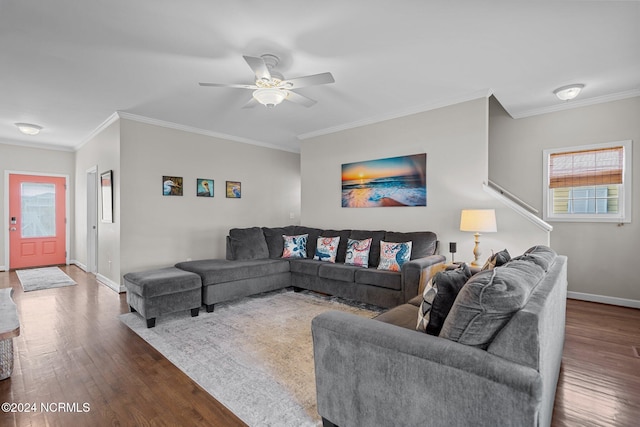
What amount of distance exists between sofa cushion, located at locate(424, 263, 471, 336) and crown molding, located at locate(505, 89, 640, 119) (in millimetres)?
4068

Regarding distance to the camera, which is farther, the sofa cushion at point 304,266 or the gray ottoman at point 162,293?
the sofa cushion at point 304,266

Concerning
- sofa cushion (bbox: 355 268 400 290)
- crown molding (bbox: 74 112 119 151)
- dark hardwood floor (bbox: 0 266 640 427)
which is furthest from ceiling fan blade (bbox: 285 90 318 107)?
crown molding (bbox: 74 112 119 151)

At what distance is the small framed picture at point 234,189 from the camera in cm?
583

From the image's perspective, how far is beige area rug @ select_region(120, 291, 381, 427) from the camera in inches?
76.1

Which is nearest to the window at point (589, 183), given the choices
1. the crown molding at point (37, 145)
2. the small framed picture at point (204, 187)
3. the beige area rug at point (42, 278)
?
the small framed picture at point (204, 187)

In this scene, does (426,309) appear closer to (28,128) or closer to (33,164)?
(28,128)

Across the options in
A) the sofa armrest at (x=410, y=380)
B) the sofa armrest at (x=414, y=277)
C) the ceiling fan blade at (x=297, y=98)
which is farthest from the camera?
the sofa armrest at (x=414, y=277)

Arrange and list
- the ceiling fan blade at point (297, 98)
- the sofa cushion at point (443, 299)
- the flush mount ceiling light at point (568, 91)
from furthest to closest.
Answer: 1. the flush mount ceiling light at point (568, 91)
2. the ceiling fan blade at point (297, 98)
3. the sofa cushion at point (443, 299)

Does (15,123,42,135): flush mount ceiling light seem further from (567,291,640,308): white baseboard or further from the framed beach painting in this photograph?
(567,291,640,308): white baseboard

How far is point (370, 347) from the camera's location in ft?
4.77

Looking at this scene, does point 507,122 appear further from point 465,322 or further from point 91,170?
point 91,170

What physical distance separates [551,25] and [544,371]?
2.62 m

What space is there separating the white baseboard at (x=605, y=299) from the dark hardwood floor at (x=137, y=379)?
392 mm

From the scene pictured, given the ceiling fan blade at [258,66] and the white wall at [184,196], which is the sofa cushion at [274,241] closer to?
the white wall at [184,196]
